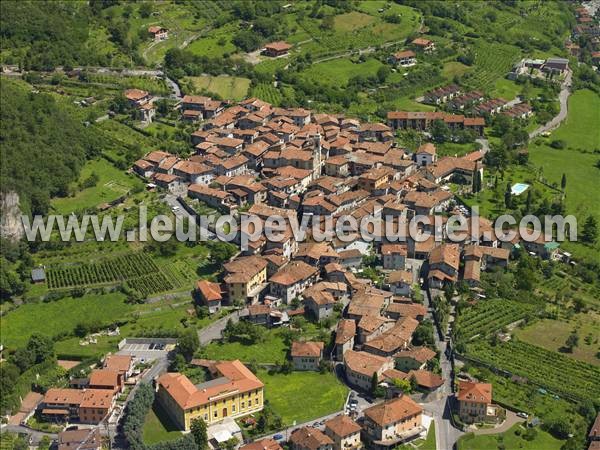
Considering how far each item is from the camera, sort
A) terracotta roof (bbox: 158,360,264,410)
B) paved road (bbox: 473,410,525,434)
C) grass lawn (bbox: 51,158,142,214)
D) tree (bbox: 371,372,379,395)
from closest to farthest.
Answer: paved road (bbox: 473,410,525,434) → terracotta roof (bbox: 158,360,264,410) → tree (bbox: 371,372,379,395) → grass lawn (bbox: 51,158,142,214)

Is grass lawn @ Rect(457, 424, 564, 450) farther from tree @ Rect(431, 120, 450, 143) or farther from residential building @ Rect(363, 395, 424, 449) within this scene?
tree @ Rect(431, 120, 450, 143)

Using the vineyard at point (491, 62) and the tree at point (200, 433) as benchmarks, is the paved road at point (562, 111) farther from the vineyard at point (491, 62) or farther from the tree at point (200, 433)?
the tree at point (200, 433)

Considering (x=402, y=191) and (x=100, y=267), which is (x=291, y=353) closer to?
(x=100, y=267)

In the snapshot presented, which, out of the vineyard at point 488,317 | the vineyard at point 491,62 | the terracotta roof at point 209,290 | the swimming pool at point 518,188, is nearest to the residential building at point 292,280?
the terracotta roof at point 209,290

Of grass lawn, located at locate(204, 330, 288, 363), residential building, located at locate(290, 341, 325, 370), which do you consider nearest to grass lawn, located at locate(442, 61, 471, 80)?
grass lawn, located at locate(204, 330, 288, 363)

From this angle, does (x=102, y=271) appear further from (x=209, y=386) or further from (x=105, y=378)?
(x=209, y=386)

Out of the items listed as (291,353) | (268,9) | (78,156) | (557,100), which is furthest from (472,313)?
(268,9)
